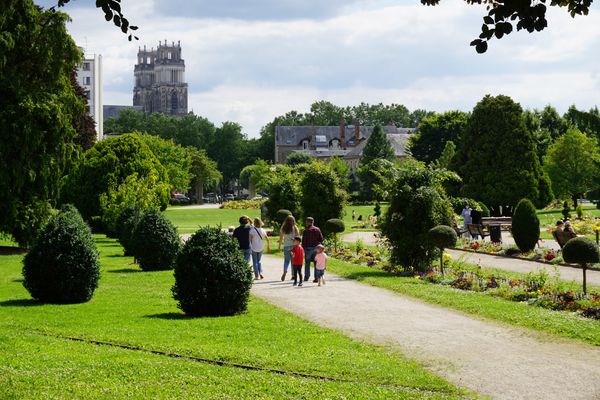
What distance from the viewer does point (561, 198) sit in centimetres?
6656

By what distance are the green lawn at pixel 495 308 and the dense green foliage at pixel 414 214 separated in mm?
1096

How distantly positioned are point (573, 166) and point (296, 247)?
47963 mm

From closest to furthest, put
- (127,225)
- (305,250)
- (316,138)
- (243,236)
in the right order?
1. (305,250)
2. (243,236)
3. (127,225)
4. (316,138)

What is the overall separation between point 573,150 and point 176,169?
1647 inches

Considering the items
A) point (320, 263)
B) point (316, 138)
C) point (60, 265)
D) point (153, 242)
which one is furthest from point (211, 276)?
point (316, 138)

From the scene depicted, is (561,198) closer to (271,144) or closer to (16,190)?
(16,190)

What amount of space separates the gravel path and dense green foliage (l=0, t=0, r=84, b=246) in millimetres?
16091

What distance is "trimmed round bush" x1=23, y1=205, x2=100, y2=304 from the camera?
679 inches

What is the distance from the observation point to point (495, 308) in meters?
15.8

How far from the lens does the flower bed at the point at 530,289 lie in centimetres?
1565

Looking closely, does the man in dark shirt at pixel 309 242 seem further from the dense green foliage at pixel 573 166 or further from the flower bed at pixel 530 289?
the dense green foliage at pixel 573 166

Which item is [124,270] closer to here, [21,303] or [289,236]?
[289,236]

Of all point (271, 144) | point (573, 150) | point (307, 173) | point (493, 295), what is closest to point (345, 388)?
point (493, 295)

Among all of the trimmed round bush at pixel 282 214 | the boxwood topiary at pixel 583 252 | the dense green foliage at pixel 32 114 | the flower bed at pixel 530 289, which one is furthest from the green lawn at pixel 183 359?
the trimmed round bush at pixel 282 214
